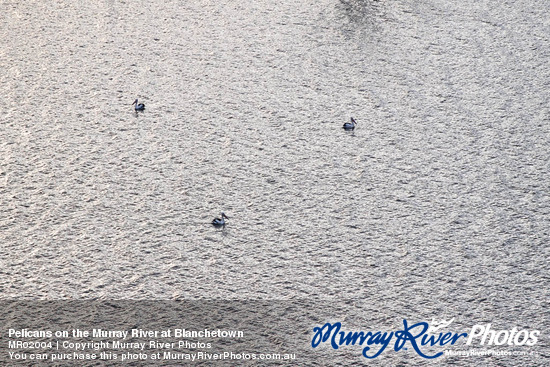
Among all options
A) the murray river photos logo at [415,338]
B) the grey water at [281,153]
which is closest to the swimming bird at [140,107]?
the grey water at [281,153]

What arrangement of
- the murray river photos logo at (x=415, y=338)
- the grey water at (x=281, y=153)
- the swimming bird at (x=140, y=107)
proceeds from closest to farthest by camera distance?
the murray river photos logo at (x=415, y=338)
the grey water at (x=281, y=153)
the swimming bird at (x=140, y=107)

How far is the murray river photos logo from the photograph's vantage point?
230 centimetres

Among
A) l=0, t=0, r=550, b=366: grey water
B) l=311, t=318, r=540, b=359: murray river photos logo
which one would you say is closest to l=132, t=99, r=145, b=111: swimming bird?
l=0, t=0, r=550, b=366: grey water

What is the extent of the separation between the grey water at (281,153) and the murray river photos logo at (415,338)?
6 centimetres

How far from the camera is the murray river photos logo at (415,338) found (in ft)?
7.56

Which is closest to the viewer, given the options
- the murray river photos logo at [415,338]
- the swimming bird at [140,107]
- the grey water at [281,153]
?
the murray river photos logo at [415,338]

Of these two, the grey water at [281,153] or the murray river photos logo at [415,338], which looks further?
the grey water at [281,153]

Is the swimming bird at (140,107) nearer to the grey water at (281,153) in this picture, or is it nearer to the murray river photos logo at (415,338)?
the grey water at (281,153)

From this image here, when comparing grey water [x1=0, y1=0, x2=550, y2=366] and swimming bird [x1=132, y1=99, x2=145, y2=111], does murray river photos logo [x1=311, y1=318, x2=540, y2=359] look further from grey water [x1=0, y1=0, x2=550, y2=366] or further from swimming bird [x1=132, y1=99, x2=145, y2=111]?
swimming bird [x1=132, y1=99, x2=145, y2=111]

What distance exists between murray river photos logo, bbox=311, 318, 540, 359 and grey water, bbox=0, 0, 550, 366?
57 millimetres

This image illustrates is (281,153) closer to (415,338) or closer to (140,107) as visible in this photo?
(140,107)

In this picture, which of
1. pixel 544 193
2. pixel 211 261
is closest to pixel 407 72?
pixel 544 193

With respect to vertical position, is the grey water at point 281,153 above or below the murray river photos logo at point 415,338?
above

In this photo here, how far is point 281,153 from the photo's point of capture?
127 inches
